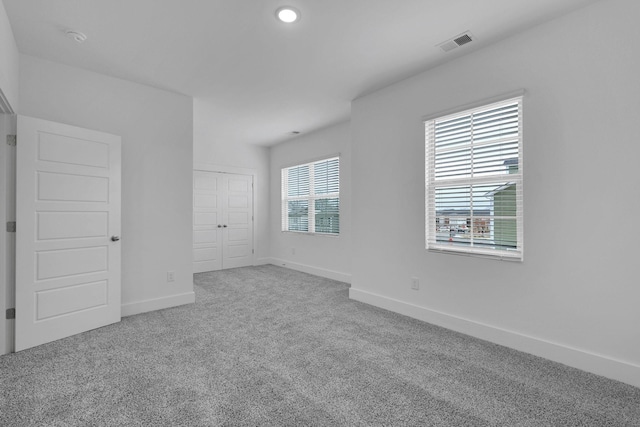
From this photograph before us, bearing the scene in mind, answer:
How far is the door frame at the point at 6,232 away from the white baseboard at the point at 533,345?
358 cm

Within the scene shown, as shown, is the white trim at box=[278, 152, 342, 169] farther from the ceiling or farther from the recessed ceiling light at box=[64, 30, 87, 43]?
the recessed ceiling light at box=[64, 30, 87, 43]

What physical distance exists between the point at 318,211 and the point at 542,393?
4184 millimetres

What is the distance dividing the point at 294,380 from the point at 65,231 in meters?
2.52

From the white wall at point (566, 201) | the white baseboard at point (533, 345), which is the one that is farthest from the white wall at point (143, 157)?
the white wall at point (566, 201)

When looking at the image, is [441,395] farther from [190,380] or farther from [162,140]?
[162,140]

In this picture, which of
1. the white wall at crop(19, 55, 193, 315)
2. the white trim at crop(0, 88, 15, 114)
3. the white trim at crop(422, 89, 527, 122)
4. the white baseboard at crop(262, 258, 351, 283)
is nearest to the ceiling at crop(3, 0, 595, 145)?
the white wall at crop(19, 55, 193, 315)

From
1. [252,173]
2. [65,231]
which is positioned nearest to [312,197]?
[252,173]

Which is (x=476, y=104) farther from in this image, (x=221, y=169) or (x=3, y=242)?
(x=221, y=169)

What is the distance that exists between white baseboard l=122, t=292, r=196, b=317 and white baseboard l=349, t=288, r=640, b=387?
8.22ft

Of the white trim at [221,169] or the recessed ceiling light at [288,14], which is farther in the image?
the white trim at [221,169]

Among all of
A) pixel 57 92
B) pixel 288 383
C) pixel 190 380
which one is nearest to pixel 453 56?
pixel 288 383

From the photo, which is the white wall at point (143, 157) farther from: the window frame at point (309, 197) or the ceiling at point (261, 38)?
the window frame at point (309, 197)

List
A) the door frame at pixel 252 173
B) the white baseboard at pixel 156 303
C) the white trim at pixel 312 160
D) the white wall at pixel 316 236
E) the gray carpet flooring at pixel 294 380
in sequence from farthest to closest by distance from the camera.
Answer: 1. the door frame at pixel 252 173
2. the white trim at pixel 312 160
3. the white wall at pixel 316 236
4. the white baseboard at pixel 156 303
5. the gray carpet flooring at pixel 294 380

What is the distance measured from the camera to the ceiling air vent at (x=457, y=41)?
2574 millimetres
